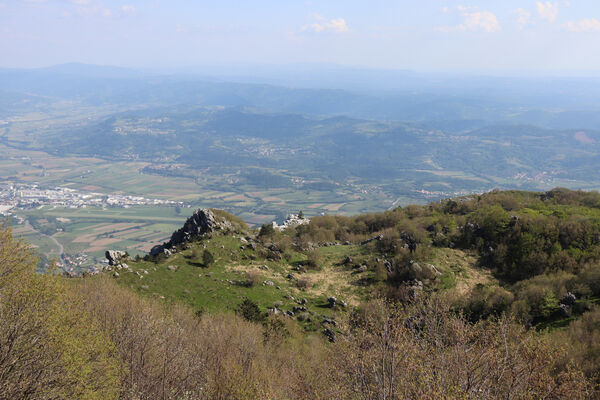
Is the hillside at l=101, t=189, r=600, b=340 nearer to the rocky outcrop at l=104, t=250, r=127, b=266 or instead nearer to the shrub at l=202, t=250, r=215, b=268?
the shrub at l=202, t=250, r=215, b=268

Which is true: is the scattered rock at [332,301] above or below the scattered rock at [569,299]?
below

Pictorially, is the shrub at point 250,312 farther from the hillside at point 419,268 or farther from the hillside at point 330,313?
the hillside at point 419,268

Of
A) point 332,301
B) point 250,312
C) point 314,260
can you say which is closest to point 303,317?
point 332,301

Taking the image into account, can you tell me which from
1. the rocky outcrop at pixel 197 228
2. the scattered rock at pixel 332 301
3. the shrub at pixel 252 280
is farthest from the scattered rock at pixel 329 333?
the rocky outcrop at pixel 197 228

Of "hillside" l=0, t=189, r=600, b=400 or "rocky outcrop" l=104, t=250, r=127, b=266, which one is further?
"rocky outcrop" l=104, t=250, r=127, b=266

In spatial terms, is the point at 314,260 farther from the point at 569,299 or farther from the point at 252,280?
the point at 569,299

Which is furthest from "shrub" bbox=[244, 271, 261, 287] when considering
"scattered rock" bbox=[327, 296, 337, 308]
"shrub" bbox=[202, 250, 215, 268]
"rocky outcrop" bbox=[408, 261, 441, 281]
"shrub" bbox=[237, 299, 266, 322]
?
"rocky outcrop" bbox=[408, 261, 441, 281]

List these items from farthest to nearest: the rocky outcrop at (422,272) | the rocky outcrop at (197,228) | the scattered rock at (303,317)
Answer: the rocky outcrop at (197,228) < the rocky outcrop at (422,272) < the scattered rock at (303,317)

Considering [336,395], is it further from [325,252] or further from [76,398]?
[325,252]

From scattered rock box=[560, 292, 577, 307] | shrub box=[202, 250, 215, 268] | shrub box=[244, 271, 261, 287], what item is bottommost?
shrub box=[244, 271, 261, 287]

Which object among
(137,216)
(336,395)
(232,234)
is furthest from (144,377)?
(137,216)

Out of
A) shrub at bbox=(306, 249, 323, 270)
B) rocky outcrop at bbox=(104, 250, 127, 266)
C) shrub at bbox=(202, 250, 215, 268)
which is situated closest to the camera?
rocky outcrop at bbox=(104, 250, 127, 266)

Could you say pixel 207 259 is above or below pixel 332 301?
above

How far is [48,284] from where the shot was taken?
41.4ft
